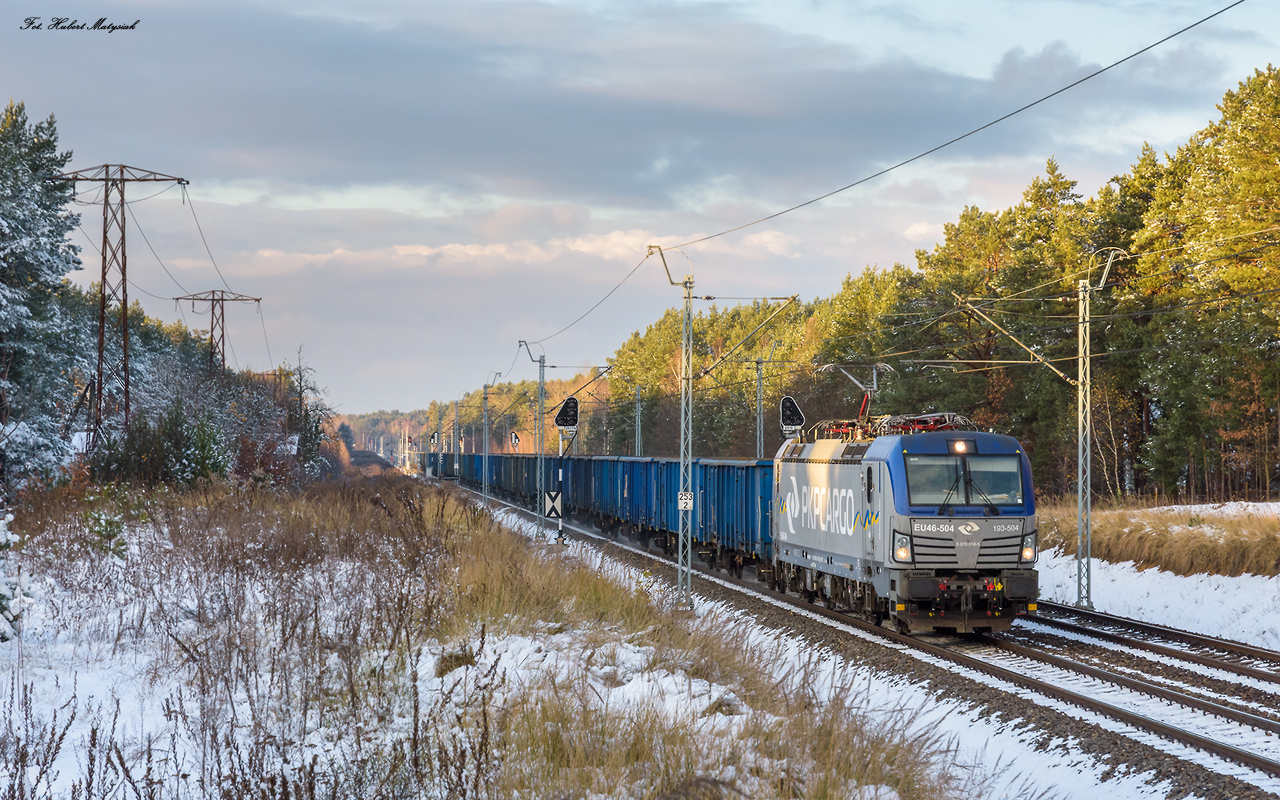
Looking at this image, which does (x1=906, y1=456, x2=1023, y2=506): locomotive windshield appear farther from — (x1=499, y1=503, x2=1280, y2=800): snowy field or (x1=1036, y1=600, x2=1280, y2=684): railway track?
(x1=499, y1=503, x2=1280, y2=800): snowy field

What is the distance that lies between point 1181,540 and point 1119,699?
11200 millimetres

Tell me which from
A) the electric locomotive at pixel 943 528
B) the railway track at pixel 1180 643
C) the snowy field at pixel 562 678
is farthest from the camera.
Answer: the electric locomotive at pixel 943 528

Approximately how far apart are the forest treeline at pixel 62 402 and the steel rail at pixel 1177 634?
58.7 ft

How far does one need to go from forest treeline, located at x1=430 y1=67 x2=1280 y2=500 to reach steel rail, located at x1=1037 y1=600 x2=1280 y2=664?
26.2ft

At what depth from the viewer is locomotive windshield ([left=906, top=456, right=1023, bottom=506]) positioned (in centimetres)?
1466

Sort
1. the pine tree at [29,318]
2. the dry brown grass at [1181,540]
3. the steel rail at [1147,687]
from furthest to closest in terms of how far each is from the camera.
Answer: the pine tree at [29,318] < the dry brown grass at [1181,540] < the steel rail at [1147,687]

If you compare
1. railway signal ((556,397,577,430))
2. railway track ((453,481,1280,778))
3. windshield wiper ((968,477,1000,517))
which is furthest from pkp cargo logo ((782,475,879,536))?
railway signal ((556,397,577,430))

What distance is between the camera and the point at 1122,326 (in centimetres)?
4606

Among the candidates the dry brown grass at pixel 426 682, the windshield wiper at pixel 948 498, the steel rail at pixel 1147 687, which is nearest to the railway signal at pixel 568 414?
the dry brown grass at pixel 426 682

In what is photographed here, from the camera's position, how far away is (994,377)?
49.9 metres

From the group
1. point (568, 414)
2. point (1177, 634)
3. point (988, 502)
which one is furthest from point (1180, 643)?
point (568, 414)

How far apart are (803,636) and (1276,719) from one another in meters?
6.38

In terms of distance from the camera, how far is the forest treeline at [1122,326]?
3800 centimetres

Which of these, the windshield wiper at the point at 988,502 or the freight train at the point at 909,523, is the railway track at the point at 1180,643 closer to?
the freight train at the point at 909,523
